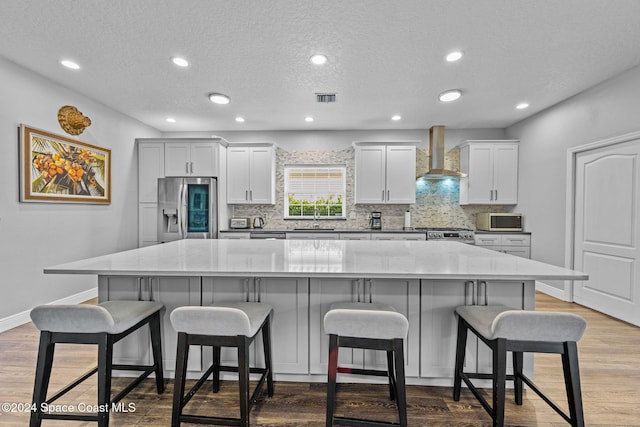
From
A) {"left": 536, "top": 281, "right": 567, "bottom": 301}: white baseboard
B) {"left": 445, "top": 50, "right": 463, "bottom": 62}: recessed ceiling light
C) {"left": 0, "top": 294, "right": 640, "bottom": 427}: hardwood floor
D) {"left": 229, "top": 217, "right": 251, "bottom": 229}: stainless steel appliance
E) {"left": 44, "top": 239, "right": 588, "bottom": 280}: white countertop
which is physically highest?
{"left": 445, "top": 50, "right": 463, "bottom": 62}: recessed ceiling light

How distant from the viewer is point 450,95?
3.64 meters

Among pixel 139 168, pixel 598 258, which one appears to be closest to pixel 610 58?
pixel 598 258

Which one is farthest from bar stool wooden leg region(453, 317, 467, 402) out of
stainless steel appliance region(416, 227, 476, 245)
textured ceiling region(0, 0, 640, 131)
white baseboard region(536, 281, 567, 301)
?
white baseboard region(536, 281, 567, 301)

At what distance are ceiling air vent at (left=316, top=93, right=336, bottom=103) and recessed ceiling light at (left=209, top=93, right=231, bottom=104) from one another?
1173 mm

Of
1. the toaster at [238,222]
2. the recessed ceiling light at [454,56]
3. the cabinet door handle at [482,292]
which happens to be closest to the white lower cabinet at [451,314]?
the cabinet door handle at [482,292]


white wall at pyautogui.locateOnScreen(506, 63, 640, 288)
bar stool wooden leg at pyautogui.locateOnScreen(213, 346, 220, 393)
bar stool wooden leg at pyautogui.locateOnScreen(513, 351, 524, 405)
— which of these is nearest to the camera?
bar stool wooden leg at pyautogui.locateOnScreen(513, 351, 524, 405)

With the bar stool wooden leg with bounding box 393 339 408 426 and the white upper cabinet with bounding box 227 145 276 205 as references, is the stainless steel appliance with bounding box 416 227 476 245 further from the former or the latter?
the bar stool wooden leg with bounding box 393 339 408 426

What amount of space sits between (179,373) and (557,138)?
5148 millimetres

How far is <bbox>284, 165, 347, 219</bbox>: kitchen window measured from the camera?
549 centimetres

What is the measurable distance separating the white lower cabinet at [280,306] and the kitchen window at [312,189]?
3536 millimetres

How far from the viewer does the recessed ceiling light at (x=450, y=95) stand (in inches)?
141

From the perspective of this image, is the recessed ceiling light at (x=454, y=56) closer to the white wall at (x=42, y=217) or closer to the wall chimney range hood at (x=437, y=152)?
the wall chimney range hood at (x=437, y=152)

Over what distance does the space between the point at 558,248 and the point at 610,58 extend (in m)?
2.38

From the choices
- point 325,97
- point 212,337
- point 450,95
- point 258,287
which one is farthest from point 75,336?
point 450,95
